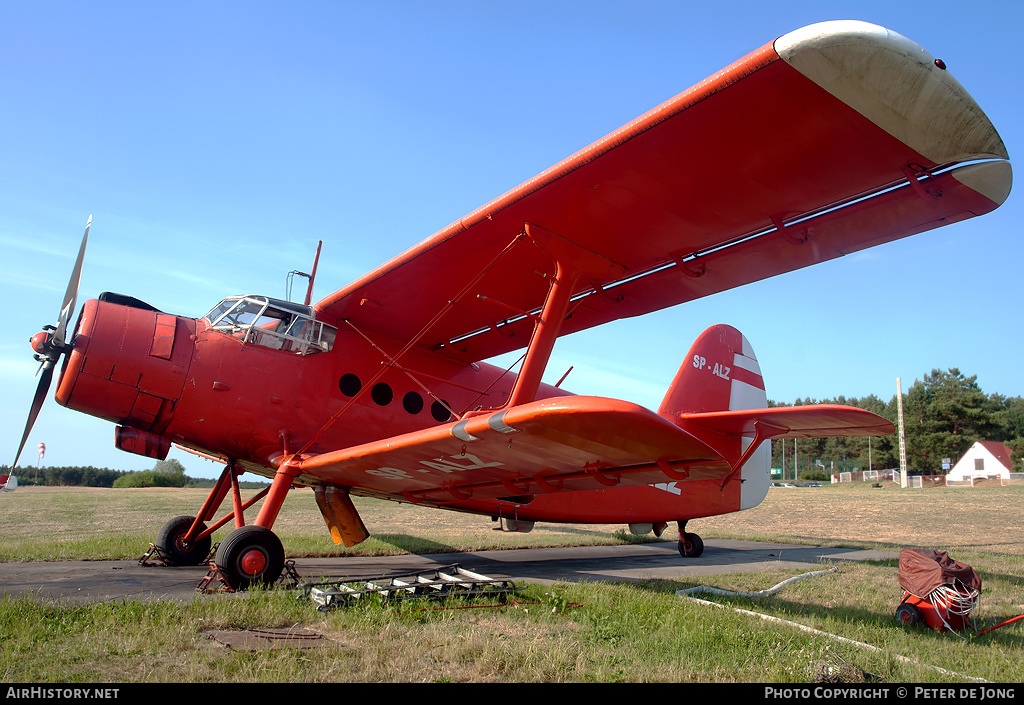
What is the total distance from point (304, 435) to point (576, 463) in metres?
3.65

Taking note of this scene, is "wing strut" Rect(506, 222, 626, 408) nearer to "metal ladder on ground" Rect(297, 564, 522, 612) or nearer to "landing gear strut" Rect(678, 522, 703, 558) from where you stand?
"metal ladder on ground" Rect(297, 564, 522, 612)

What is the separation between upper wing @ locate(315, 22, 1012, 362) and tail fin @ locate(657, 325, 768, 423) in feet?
11.4

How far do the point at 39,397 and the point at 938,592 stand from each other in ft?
29.8

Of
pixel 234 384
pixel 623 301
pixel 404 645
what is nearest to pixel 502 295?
pixel 623 301

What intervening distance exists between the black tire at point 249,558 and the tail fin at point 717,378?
642cm

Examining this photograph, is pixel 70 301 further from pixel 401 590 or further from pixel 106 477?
pixel 106 477

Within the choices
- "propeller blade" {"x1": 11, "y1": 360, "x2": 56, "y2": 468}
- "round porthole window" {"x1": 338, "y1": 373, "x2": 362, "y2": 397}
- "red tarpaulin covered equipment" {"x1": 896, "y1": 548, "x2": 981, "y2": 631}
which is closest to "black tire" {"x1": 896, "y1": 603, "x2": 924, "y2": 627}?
"red tarpaulin covered equipment" {"x1": 896, "y1": 548, "x2": 981, "y2": 631}

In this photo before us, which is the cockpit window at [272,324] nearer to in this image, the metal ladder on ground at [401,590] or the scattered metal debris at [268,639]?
the metal ladder on ground at [401,590]

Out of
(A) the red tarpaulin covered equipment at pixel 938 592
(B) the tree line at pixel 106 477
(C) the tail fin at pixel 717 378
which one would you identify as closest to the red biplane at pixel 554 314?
(A) the red tarpaulin covered equipment at pixel 938 592

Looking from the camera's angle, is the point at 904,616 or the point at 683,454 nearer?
the point at 683,454

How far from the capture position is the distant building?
5189 centimetres

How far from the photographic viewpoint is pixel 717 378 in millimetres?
10750

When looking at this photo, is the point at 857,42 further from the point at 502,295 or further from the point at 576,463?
the point at 502,295

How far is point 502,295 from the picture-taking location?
7.23 m
